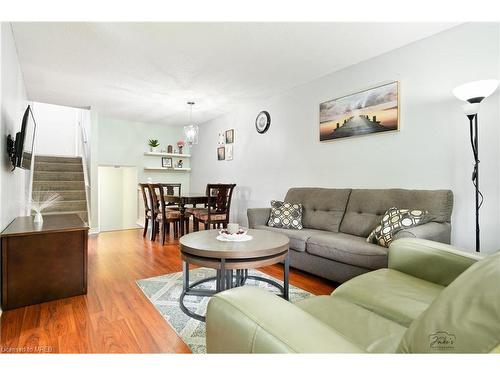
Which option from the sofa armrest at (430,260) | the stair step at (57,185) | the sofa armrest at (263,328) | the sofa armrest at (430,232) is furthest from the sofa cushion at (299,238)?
the stair step at (57,185)

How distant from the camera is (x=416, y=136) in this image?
266 centimetres

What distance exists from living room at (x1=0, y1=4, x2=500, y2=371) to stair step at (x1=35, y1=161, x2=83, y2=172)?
1.60 metres

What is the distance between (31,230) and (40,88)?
2898mm

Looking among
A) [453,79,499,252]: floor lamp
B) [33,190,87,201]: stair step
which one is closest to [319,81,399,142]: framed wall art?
[453,79,499,252]: floor lamp

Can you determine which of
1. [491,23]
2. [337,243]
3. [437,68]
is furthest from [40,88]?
[491,23]

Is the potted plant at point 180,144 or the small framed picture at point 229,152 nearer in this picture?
the small framed picture at point 229,152

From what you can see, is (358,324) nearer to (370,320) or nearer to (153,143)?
(370,320)

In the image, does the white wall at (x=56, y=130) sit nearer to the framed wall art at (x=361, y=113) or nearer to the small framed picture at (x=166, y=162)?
the small framed picture at (x=166, y=162)

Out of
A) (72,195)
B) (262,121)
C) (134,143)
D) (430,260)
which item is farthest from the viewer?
(134,143)

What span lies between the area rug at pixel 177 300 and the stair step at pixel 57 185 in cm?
377

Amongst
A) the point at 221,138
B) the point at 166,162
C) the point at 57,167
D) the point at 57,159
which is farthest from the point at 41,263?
the point at 166,162

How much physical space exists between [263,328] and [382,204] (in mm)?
2346

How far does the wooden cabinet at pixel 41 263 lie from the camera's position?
2.02 m

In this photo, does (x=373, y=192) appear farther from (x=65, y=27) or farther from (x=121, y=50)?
(x=65, y=27)
